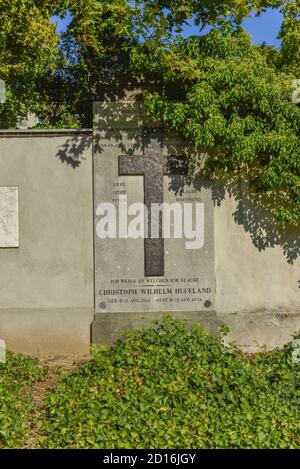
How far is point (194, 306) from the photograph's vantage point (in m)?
6.91

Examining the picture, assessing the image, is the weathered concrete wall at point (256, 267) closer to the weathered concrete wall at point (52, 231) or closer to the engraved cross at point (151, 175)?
Result: the engraved cross at point (151, 175)

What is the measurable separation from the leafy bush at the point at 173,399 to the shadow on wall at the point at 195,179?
6.54ft

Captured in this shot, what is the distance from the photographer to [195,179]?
6965mm

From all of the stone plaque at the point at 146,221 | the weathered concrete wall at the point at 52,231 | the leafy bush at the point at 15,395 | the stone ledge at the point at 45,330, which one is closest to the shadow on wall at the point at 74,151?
the weathered concrete wall at the point at 52,231

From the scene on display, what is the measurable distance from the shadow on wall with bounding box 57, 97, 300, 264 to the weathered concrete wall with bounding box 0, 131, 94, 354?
0.03 m

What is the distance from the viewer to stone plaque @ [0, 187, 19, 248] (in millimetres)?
6793

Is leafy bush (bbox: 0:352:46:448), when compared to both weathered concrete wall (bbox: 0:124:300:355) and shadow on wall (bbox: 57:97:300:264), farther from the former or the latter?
Result: shadow on wall (bbox: 57:97:300:264)

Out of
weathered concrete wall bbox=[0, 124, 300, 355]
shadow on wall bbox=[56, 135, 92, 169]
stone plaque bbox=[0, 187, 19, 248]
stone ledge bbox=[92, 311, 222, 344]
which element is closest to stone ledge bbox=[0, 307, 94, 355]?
weathered concrete wall bbox=[0, 124, 300, 355]

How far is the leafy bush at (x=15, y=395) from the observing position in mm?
4266

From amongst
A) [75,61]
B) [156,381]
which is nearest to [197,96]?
[156,381]

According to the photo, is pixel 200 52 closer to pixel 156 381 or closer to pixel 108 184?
pixel 108 184
